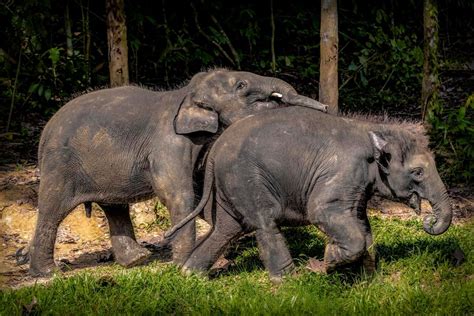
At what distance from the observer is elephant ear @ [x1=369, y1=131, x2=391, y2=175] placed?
788cm

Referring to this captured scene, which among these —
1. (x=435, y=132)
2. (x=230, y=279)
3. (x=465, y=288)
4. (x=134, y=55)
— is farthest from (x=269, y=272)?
Answer: (x=134, y=55)

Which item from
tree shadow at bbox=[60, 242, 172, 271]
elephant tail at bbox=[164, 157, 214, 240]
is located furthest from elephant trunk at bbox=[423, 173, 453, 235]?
tree shadow at bbox=[60, 242, 172, 271]

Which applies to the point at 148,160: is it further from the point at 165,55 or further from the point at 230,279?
the point at 165,55

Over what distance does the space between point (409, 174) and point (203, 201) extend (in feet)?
5.26

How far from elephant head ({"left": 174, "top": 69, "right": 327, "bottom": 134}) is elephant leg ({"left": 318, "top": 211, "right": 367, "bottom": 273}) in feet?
4.14

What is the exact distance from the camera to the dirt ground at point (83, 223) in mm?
9680

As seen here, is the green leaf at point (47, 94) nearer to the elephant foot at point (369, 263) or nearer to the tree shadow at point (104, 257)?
the tree shadow at point (104, 257)

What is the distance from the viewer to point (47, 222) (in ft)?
28.3

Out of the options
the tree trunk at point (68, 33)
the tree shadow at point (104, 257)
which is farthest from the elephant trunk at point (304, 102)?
the tree trunk at point (68, 33)

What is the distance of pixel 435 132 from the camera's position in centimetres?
1115

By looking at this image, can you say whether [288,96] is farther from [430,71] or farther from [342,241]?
[430,71]

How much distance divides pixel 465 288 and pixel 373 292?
65 centimetres

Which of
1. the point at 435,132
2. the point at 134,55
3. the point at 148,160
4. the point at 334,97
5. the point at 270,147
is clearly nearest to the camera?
the point at 270,147

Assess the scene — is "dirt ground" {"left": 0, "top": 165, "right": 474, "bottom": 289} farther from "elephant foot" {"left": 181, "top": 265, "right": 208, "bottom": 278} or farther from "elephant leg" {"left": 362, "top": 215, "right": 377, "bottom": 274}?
"elephant leg" {"left": 362, "top": 215, "right": 377, "bottom": 274}
